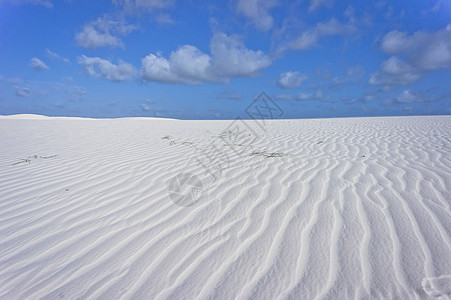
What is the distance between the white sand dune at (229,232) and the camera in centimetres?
129

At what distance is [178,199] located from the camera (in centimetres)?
242

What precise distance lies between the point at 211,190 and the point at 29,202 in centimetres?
209

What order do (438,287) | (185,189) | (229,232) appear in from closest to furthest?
(438,287), (229,232), (185,189)

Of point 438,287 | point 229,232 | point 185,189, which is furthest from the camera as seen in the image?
point 185,189

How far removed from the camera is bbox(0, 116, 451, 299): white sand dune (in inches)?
50.7

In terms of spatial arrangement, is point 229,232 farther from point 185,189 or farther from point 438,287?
point 438,287

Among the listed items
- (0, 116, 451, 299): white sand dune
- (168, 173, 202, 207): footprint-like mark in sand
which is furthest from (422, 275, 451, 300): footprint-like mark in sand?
(168, 173, 202, 207): footprint-like mark in sand

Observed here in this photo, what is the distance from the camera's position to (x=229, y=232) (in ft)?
5.81

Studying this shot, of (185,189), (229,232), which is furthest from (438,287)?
(185,189)

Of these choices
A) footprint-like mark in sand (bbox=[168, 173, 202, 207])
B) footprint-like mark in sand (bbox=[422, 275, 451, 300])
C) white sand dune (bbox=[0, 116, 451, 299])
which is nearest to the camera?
footprint-like mark in sand (bbox=[422, 275, 451, 300])

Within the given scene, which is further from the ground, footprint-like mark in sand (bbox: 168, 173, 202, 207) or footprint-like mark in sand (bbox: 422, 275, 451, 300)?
footprint-like mark in sand (bbox: 168, 173, 202, 207)

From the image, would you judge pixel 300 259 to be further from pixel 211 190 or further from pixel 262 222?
pixel 211 190

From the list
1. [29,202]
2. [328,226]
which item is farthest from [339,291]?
[29,202]

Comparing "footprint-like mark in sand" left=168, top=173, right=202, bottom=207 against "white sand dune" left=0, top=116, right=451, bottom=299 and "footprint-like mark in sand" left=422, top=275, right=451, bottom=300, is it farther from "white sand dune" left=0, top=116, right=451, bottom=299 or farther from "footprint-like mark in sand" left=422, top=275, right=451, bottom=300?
"footprint-like mark in sand" left=422, top=275, right=451, bottom=300
